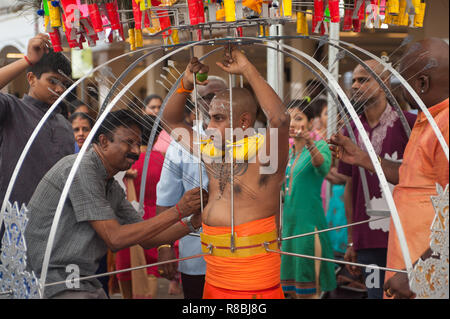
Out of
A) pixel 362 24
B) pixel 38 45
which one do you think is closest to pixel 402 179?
pixel 362 24

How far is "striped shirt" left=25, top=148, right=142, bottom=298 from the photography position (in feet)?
7.42

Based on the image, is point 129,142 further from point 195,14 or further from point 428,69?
point 428,69

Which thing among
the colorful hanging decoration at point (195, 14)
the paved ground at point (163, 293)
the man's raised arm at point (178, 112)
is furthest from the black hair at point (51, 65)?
the paved ground at point (163, 293)

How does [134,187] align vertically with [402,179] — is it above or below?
below

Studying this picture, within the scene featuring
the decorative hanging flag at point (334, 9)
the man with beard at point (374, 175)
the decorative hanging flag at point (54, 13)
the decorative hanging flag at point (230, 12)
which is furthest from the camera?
the man with beard at point (374, 175)

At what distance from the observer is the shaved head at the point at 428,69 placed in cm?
217

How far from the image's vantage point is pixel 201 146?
2.26 m

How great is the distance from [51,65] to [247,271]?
1551mm

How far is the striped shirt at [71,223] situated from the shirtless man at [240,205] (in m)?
0.49

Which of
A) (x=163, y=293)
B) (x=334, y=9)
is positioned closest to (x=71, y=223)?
(x=334, y=9)

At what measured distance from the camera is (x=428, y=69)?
2.20m

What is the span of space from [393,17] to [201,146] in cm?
94

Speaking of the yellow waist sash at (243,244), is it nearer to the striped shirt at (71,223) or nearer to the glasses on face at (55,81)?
the striped shirt at (71,223)
